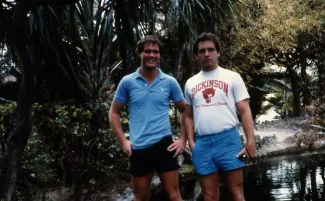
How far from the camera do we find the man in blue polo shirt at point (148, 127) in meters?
3.02

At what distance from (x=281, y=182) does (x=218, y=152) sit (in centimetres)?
461

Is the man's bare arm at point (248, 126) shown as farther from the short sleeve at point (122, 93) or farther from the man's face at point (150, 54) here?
the short sleeve at point (122, 93)

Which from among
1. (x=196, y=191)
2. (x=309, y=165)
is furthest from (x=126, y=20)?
(x=309, y=165)

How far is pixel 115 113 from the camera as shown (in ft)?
10.4

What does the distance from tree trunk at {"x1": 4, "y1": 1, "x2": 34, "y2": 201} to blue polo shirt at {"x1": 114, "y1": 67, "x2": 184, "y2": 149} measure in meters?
1.26

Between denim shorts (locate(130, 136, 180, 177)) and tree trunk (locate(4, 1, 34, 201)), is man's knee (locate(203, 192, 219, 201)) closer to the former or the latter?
denim shorts (locate(130, 136, 180, 177))

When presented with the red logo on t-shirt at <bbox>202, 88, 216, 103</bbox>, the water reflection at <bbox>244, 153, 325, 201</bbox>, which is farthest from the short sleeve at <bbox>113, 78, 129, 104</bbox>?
the water reflection at <bbox>244, 153, 325, 201</bbox>

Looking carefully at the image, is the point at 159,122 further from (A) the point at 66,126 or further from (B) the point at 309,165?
(B) the point at 309,165

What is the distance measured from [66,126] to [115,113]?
202 cm

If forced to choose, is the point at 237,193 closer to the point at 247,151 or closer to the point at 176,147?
the point at 247,151

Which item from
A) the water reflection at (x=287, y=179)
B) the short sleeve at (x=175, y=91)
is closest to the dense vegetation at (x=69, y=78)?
the short sleeve at (x=175, y=91)

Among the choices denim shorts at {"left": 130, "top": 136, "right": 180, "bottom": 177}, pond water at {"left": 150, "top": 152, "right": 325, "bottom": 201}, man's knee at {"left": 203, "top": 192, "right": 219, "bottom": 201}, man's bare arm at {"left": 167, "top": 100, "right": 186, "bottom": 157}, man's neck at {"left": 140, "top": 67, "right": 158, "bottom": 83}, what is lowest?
pond water at {"left": 150, "top": 152, "right": 325, "bottom": 201}

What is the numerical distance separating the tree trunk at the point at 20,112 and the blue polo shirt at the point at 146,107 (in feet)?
4.14

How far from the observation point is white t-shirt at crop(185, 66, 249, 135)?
2967 millimetres
